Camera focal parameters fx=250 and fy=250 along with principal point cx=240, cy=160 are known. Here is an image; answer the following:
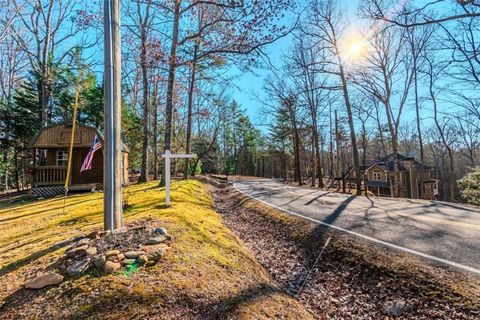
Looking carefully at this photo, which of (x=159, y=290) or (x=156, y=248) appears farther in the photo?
(x=156, y=248)

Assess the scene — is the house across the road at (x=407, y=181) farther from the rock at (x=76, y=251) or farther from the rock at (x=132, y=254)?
the rock at (x=76, y=251)

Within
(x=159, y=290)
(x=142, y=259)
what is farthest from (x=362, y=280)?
(x=142, y=259)

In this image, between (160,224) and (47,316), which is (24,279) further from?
(160,224)

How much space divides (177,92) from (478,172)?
25.0 m

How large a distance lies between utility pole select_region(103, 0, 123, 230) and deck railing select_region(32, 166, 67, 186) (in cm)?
1411

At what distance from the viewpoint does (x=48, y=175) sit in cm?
1536

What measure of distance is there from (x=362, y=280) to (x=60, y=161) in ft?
62.2

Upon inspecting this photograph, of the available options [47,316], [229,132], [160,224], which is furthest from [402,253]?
[229,132]

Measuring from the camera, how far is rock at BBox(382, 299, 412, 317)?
10.6ft

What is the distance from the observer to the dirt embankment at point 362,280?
10.6 ft

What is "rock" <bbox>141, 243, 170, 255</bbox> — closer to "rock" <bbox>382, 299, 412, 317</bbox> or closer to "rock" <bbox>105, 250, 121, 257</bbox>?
"rock" <bbox>105, 250, 121, 257</bbox>

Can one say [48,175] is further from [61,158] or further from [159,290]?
[159,290]

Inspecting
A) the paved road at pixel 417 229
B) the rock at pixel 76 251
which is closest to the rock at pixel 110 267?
the rock at pixel 76 251

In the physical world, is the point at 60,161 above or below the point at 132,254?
above
